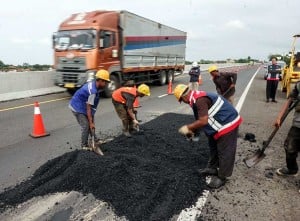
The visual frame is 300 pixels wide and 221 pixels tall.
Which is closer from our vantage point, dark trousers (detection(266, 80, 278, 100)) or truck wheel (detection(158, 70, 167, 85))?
dark trousers (detection(266, 80, 278, 100))

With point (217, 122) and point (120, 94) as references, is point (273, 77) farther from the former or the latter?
point (217, 122)

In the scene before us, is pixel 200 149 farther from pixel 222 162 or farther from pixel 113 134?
pixel 113 134

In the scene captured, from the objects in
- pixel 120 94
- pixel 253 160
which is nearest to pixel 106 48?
pixel 120 94

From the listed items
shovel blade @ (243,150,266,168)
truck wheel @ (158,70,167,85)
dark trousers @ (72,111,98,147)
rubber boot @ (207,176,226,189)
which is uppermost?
dark trousers @ (72,111,98,147)

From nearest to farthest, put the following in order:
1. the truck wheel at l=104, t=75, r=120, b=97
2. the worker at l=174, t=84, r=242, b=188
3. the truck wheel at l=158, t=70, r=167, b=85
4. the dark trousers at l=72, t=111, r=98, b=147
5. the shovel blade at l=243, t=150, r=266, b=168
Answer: the worker at l=174, t=84, r=242, b=188
the shovel blade at l=243, t=150, r=266, b=168
the dark trousers at l=72, t=111, r=98, b=147
the truck wheel at l=104, t=75, r=120, b=97
the truck wheel at l=158, t=70, r=167, b=85

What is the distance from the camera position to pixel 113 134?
8.30 m

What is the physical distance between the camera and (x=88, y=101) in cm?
626

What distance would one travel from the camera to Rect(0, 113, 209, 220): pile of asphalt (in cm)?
434

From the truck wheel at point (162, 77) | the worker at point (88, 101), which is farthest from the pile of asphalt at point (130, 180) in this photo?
the truck wheel at point (162, 77)

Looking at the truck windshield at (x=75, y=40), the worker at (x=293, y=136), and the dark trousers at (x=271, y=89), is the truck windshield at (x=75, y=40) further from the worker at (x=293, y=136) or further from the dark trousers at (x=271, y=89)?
the worker at (x=293, y=136)

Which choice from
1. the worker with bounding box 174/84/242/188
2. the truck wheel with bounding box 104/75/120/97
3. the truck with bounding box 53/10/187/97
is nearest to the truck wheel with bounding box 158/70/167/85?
the truck with bounding box 53/10/187/97

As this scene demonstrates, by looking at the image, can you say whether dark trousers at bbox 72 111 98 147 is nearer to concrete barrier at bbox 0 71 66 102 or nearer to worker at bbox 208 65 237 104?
worker at bbox 208 65 237 104

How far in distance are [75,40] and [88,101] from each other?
8.94 metres

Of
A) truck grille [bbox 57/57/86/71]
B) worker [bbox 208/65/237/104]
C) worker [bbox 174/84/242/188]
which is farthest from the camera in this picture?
truck grille [bbox 57/57/86/71]
